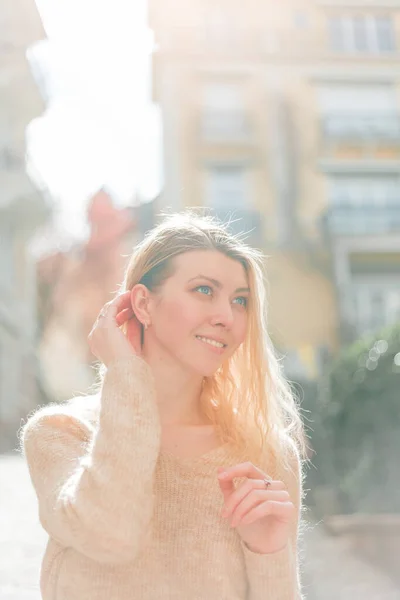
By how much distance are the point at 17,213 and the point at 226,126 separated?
5447 mm

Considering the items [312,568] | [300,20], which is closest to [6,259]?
[300,20]

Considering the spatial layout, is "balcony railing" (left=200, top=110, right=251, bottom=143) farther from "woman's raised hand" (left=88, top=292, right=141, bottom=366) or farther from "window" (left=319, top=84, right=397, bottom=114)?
"woman's raised hand" (left=88, top=292, right=141, bottom=366)

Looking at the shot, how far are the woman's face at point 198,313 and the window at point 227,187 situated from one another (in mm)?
12799

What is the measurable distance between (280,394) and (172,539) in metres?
0.44

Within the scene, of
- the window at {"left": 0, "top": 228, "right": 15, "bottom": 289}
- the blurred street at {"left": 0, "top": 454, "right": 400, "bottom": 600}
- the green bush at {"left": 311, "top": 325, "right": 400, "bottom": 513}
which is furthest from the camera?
the window at {"left": 0, "top": 228, "right": 15, "bottom": 289}

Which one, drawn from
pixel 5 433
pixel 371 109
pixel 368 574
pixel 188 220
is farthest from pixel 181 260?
pixel 371 109

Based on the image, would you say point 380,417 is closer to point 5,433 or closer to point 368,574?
point 368,574

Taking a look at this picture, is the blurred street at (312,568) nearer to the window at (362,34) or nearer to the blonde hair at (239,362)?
the blonde hair at (239,362)

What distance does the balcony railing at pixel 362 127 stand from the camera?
14.3 m

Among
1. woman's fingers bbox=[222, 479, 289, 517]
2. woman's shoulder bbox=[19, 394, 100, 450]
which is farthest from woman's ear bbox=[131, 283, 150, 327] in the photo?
woman's fingers bbox=[222, 479, 289, 517]

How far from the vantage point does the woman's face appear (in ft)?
4.42

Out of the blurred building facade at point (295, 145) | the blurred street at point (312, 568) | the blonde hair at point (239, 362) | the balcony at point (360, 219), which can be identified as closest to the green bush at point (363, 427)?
the blurred street at point (312, 568)

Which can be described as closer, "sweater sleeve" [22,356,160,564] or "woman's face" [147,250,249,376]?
"sweater sleeve" [22,356,160,564]

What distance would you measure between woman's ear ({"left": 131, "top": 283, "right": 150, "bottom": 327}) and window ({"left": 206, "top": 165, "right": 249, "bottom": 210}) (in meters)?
12.8
